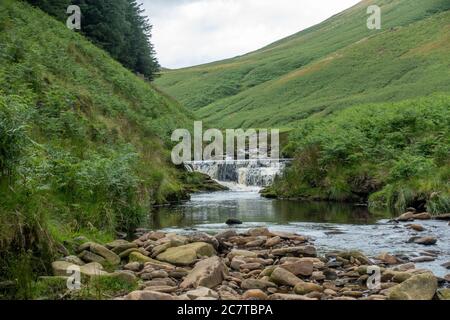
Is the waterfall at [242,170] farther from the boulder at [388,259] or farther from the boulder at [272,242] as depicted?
the boulder at [388,259]

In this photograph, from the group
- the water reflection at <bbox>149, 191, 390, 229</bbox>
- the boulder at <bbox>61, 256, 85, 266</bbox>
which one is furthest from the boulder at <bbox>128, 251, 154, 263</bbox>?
the water reflection at <bbox>149, 191, 390, 229</bbox>

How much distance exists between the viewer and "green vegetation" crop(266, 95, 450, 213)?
2276cm

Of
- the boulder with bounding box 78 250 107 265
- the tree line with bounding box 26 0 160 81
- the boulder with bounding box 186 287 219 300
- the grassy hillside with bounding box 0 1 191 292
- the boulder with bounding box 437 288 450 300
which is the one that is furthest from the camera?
the tree line with bounding box 26 0 160 81

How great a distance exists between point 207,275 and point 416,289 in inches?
145

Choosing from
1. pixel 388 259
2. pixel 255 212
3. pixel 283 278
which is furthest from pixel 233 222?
pixel 283 278

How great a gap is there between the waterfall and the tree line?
633 inches

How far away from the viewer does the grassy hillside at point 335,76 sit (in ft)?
270

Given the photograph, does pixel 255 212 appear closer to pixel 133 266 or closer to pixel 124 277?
pixel 133 266

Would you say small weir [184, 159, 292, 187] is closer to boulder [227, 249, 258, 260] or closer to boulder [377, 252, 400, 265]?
boulder [227, 249, 258, 260]

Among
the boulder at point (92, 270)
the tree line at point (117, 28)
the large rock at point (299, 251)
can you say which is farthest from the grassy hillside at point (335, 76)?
the boulder at point (92, 270)

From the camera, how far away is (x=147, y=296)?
8570 mm

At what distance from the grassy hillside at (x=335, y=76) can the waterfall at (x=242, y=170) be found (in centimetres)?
3750

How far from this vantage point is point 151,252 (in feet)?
42.3

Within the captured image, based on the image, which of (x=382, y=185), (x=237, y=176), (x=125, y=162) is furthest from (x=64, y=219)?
(x=237, y=176)
